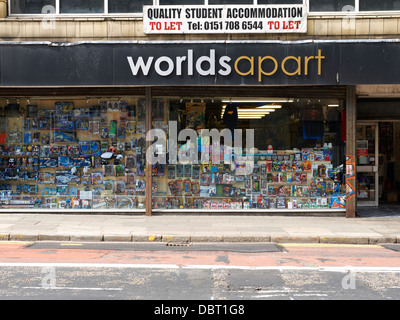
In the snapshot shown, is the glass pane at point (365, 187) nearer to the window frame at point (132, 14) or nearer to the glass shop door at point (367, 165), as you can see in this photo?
the glass shop door at point (367, 165)

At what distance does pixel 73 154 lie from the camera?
1341 cm

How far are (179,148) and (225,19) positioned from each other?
3.53 m

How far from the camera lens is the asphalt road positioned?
6.49 meters

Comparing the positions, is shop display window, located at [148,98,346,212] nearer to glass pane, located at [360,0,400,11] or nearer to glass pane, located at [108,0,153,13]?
glass pane, located at [108,0,153,13]

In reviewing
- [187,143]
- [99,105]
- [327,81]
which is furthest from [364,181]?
[99,105]

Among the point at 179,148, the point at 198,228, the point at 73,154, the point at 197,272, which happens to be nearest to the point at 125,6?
the point at 179,148

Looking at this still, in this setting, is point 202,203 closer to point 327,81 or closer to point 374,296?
point 327,81

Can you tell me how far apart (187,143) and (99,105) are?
2572 mm

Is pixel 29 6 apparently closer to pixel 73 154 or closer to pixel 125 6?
pixel 125 6

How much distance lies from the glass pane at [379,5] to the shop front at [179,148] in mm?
2082

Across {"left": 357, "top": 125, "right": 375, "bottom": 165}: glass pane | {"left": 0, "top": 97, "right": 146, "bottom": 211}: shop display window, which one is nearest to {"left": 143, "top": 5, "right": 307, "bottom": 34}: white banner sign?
{"left": 0, "top": 97, "right": 146, "bottom": 211}: shop display window

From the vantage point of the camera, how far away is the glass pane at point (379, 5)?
42.0 feet
